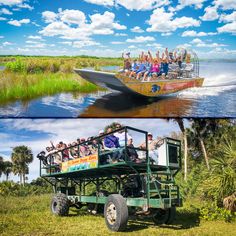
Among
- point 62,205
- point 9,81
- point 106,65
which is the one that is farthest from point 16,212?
point 106,65

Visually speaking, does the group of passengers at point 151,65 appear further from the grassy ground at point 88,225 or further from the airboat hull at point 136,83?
the grassy ground at point 88,225

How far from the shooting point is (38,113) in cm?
764

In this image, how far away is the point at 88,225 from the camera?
7660mm

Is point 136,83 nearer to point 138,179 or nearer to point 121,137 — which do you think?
point 121,137

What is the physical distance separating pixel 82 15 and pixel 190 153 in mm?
12050

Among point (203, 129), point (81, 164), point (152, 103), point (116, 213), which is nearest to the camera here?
point (116, 213)

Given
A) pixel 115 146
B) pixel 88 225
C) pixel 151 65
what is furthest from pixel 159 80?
pixel 88 225

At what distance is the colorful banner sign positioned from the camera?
7621 millimetres

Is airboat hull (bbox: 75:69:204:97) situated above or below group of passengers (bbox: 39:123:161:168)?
above

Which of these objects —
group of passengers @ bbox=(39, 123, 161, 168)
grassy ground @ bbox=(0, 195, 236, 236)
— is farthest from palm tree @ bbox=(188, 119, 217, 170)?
group of passengers @ bbox=(39, 123, 161, 168)

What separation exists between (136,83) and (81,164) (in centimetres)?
185

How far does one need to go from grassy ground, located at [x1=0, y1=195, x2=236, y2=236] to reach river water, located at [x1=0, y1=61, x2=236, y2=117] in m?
1.93

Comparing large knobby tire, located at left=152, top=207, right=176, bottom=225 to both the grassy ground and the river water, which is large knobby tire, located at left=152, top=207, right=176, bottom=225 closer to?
the grassy ground

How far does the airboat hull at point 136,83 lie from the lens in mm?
7387
